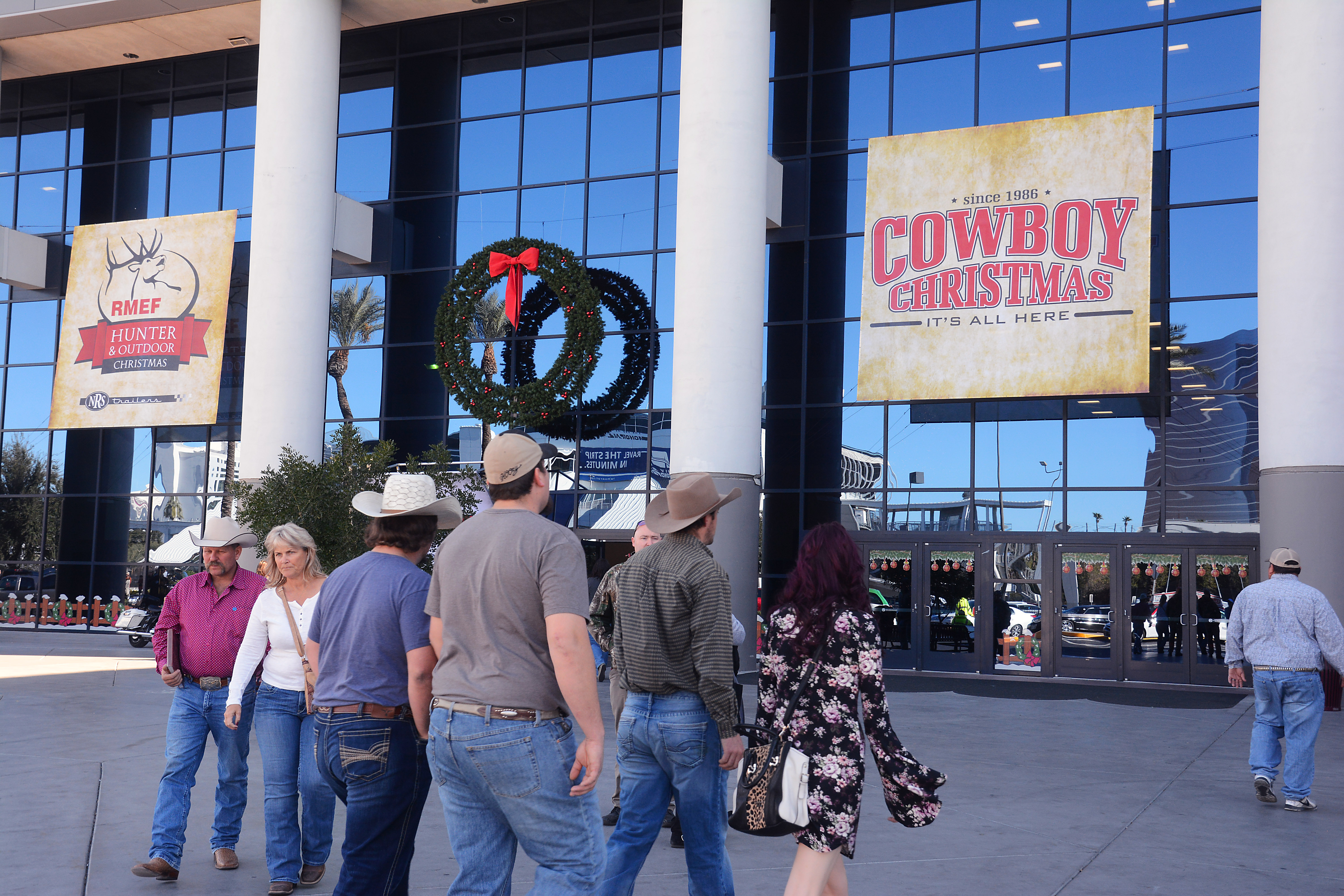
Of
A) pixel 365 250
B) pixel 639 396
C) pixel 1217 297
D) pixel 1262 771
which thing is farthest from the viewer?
pixel 365 250

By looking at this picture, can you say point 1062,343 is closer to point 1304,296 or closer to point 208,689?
point 1304,296

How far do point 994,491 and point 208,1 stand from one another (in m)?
17.2

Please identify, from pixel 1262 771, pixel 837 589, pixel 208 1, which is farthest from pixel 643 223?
pixel 837 589

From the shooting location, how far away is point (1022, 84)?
63.4 ft

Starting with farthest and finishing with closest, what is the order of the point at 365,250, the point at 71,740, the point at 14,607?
the point at 14,607
the point at 365,250
the point at 71,740

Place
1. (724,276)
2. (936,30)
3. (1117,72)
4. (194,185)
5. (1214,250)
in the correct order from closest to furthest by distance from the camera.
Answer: (724,276) < (1214,250) < (1117,72) < (936,30) < (194,185)

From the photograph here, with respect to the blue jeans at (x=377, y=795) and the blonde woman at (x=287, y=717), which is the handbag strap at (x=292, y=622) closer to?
the blonde woman at (x=287, y=717)

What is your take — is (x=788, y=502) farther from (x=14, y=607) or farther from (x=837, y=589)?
(x=14, y=607)

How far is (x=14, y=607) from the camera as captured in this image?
86.6 feet

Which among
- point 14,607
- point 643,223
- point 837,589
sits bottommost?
point 14,607

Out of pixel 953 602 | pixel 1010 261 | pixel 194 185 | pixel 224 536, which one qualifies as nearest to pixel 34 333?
pixel 194 185

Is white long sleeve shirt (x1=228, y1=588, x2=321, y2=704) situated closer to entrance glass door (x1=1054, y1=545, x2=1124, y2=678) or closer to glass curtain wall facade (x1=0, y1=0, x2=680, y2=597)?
entrance glass door (x1=1054, y1=545, x2=1124, y2=678)

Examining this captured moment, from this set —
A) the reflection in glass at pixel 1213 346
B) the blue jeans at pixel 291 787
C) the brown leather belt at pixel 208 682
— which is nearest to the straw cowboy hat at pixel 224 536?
the brown leather belt at pixel 208 682

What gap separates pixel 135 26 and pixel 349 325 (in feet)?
23.9
